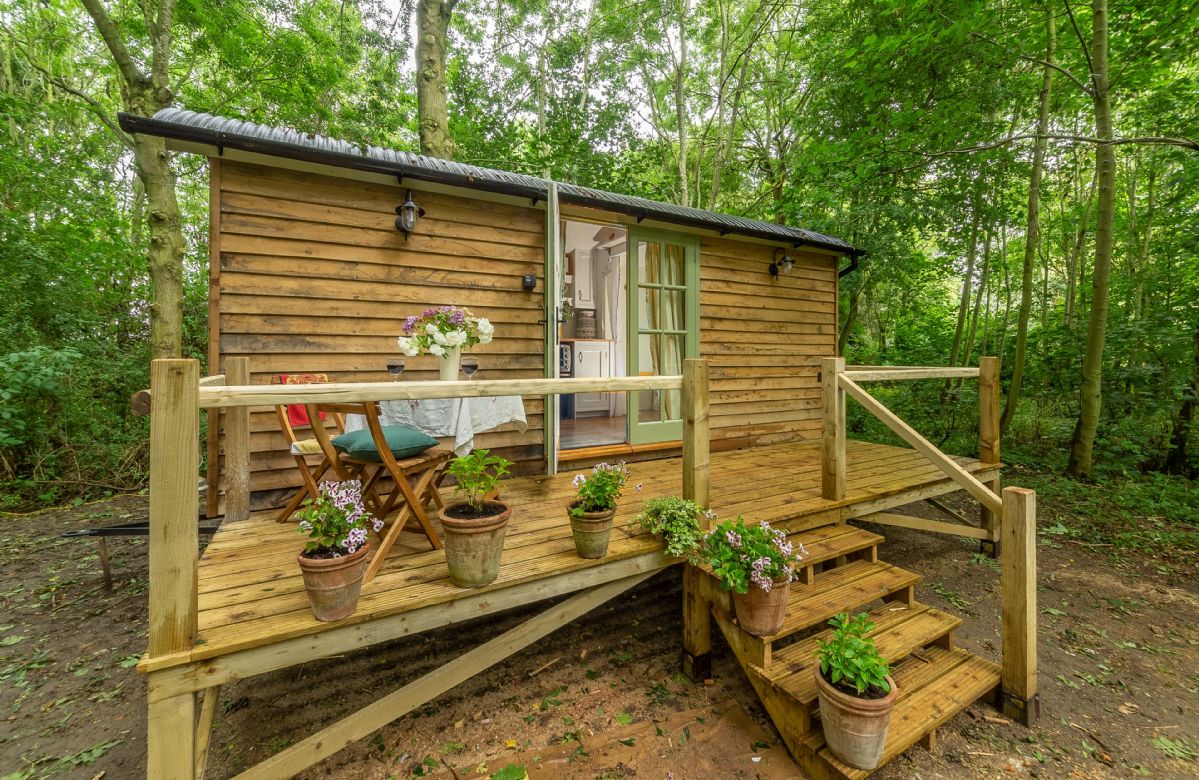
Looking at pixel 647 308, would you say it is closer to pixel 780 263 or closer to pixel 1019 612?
pixel 780 263

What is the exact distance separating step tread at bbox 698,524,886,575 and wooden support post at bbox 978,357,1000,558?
5.12 feet

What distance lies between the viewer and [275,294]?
115 inches

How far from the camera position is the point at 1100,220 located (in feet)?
13.9

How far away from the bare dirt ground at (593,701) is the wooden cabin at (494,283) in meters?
1.07

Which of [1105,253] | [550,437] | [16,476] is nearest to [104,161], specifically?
[16,476]

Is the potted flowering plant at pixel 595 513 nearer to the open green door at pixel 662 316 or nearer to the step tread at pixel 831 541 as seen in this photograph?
the step tread at pixel 831 541

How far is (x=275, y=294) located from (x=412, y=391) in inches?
80.1

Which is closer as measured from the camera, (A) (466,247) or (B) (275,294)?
(B) (275,294)

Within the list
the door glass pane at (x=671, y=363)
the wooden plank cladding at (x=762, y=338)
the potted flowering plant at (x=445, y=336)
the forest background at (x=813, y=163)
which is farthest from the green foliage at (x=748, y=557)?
the forest background at (x=813, y=163)

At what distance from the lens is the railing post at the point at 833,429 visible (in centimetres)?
268

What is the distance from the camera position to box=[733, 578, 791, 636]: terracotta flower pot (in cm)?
188

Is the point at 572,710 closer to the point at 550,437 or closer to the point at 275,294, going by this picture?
the point at 550,437

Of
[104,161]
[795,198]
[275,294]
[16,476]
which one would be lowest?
[16,476]

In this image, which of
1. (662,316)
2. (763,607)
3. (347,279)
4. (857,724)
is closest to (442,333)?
(347,279)
